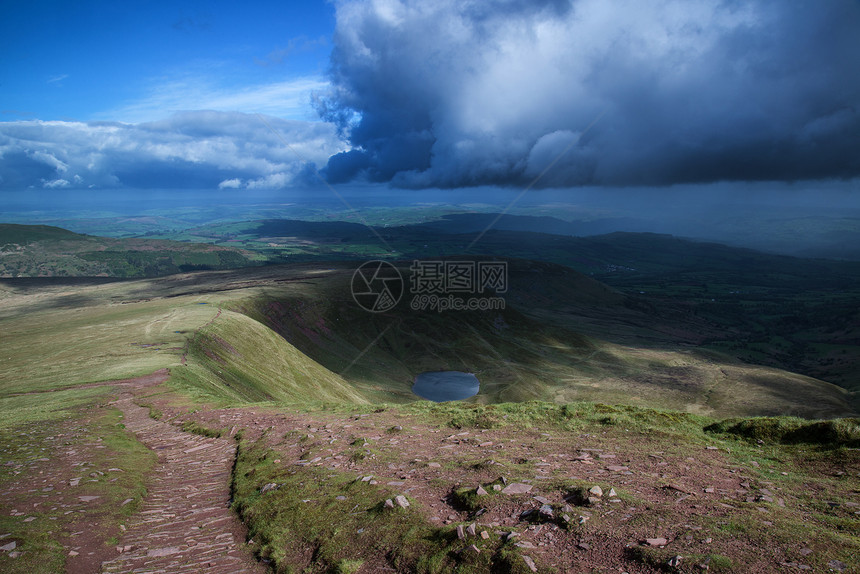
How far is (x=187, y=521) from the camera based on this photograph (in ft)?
46.4

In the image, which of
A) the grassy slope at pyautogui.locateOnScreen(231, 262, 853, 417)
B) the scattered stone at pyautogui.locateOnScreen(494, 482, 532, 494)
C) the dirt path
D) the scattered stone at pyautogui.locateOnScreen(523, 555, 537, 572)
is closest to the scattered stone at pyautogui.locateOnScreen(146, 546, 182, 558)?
the dirt path

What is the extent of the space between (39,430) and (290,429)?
47.4 feet

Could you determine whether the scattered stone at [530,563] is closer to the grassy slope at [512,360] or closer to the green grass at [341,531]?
the green grass at [341,531]

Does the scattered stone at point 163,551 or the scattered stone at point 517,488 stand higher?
the scattered stone at point 517,488

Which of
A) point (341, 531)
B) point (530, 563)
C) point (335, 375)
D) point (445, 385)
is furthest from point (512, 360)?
point (530, 563)

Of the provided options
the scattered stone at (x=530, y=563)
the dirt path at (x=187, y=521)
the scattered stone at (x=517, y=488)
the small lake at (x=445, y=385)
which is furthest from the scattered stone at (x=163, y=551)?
the small lake at (x=445, y=385)

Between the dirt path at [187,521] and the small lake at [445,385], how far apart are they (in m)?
74.3

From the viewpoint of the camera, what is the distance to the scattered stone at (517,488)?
12.8 meters

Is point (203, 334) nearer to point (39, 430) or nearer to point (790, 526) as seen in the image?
point (39, 430)

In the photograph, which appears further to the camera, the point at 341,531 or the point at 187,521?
the point at 187,521

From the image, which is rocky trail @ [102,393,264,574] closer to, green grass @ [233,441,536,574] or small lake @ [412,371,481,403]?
green grass @ [233,441,536,574]

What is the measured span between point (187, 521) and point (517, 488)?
1133 centimetres

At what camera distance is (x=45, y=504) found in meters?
14.3

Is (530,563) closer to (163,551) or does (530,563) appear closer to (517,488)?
(517,488)
